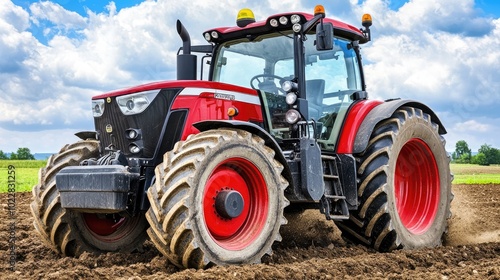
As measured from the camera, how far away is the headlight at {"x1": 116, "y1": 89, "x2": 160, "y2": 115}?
5.84 m

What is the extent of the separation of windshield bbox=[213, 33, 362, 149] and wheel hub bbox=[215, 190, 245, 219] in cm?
146

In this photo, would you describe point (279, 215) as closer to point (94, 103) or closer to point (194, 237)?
point (194, 237)

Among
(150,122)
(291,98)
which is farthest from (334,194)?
(150,122)

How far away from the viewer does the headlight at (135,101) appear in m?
5.84

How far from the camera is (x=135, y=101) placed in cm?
592

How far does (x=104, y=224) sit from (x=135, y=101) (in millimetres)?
1537

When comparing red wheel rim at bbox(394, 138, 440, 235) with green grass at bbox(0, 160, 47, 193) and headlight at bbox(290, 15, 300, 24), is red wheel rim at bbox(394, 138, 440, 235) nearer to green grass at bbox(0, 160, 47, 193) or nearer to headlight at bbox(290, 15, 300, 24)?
headlight at bbox(290, 15, 300, 24)

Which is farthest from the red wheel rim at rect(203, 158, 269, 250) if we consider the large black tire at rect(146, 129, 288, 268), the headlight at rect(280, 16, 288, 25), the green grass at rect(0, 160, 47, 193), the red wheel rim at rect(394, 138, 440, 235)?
the green grass at rect(0, 160, 47, 193)

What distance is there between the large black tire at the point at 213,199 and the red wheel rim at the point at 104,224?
63.9 inches

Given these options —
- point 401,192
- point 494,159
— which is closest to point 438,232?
point 401,192

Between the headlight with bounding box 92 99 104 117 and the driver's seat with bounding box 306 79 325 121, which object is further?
the driver's seat with bounding box 306 79 325 121

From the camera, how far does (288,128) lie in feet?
21.4

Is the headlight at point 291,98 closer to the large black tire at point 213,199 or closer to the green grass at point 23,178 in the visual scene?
the large black tire at point 213,199

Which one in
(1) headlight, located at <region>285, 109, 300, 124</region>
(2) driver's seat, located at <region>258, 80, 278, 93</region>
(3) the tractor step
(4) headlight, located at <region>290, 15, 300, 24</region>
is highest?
(4) headlight, located at <region>290, 15, 300, 24</region>
